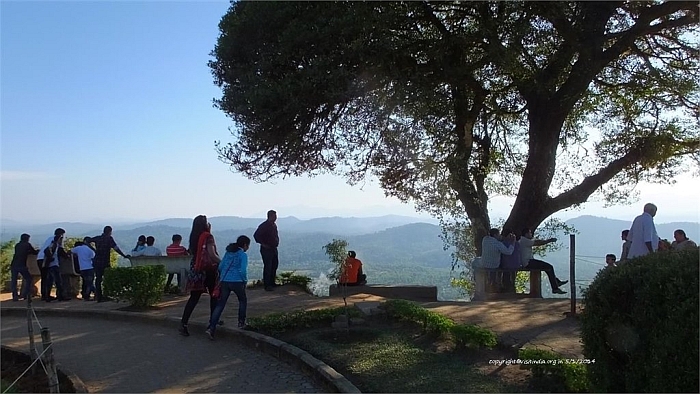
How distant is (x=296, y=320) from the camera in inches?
350

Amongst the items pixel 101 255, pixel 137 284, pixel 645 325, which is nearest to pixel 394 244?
pixel 101 255

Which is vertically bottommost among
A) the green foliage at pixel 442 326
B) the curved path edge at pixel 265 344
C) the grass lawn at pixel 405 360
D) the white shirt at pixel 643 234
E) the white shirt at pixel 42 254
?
the curved path edge at pixel 265 344

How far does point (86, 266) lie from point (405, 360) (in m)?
9.76

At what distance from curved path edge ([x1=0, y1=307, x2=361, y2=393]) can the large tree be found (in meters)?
4.33

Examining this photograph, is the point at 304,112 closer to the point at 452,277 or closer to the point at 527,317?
the point at 527,317

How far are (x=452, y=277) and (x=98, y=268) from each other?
1165 cm

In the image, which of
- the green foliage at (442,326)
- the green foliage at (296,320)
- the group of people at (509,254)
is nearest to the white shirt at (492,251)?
the group of people at (509,254)

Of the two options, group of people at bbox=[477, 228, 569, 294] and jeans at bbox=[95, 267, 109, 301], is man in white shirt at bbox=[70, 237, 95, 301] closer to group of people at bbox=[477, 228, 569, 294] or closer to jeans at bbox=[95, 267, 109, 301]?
jeans at bbox=[95, 267, 109, 301]

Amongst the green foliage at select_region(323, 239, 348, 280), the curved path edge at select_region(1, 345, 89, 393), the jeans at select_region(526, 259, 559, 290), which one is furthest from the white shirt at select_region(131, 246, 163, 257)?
the jeans at select_region(526, 259, 559, 290)

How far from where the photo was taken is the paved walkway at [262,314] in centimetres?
711

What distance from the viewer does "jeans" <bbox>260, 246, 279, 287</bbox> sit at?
13.4 metres

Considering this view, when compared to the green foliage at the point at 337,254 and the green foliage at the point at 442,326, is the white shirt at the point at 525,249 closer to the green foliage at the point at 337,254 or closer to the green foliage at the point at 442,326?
the green foliage at the point at 442,326

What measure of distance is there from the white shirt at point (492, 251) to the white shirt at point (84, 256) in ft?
29.4

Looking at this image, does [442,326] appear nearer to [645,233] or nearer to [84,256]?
[645,233]
